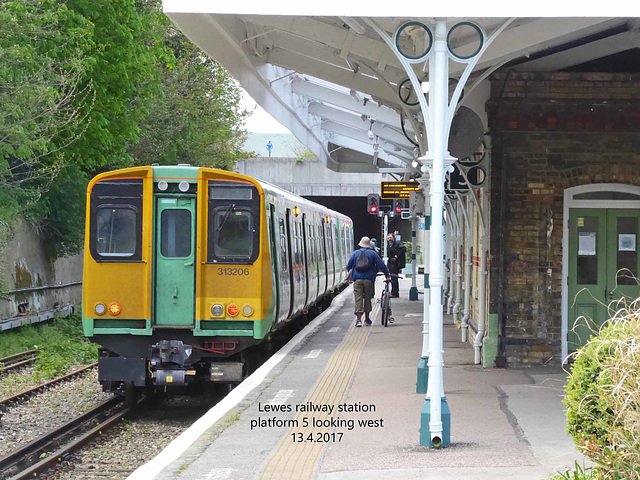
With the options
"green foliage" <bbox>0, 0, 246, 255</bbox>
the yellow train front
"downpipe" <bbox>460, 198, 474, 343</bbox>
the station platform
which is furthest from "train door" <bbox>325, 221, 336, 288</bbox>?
the yellow train front

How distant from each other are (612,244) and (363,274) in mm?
6918

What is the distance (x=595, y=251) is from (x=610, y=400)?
22.8 feet

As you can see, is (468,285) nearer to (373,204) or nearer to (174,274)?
(174,274)

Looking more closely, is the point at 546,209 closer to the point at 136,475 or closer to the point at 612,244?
the point at 612,244

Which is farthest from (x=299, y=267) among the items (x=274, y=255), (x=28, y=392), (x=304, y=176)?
(x=304, y=176)

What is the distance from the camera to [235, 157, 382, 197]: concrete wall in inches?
1756

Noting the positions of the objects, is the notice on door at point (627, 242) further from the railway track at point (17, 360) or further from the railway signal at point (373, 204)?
the railway signal at point (373, 204)

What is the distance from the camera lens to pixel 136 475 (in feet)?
21.7

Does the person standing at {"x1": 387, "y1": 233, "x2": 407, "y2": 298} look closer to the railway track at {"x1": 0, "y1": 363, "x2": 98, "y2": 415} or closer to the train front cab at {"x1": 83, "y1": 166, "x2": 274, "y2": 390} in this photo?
the railway track at {"x1": 0, "y1": 363, "x2": 98, "y2": 415}

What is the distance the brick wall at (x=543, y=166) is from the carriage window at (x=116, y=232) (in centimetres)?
433

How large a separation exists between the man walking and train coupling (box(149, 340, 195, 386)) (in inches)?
277

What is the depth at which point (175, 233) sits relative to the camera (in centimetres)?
1128

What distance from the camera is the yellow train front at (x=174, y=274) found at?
10984 millimetres

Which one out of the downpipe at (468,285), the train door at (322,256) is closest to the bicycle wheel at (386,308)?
the train door at (322,256)
